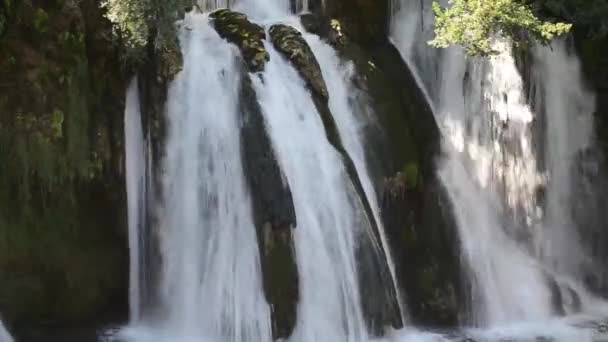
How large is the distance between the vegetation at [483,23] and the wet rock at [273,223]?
380 centimetres

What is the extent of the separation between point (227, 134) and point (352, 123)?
2.66 metres

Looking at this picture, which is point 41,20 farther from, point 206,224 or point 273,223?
point 273,223

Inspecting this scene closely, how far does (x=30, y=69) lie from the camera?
11.3 meters

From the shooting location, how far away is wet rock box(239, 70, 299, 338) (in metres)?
11.1

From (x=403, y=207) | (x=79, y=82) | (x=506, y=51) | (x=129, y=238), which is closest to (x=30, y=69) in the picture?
(x=79, y=82)

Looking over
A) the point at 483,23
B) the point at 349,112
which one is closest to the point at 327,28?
the point at 349,112

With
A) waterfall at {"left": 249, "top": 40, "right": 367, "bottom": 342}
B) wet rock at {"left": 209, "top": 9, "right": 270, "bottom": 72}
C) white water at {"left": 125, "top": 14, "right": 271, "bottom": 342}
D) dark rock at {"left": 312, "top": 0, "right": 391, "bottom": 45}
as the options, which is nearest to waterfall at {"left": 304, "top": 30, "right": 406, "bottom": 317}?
waterfall at {"left": 249, "top": 40, "right": 367, "bottom": 342}

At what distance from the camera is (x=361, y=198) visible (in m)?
12.4

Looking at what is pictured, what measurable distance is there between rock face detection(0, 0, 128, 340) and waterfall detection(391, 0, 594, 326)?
6185 millimetres

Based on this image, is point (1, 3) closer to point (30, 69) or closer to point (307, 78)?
point (30, 69)

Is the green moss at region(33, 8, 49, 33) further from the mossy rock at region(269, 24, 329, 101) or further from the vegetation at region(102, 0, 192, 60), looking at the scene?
the mossy rock at region(269, 24, 329, 101)

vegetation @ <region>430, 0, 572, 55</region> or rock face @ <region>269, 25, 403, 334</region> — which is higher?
vegetation @ <region>430, 0, 572, 55</region>

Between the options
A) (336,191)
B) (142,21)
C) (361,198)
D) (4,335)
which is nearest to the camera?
(4,335)

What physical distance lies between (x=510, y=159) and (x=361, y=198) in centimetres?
386
